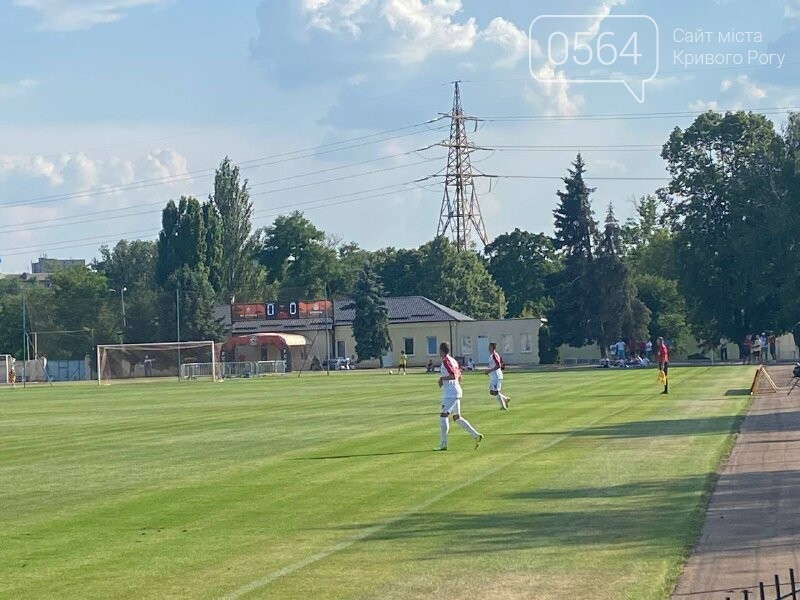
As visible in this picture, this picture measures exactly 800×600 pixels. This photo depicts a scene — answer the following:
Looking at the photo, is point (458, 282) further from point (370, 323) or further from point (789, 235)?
point (789, 235)

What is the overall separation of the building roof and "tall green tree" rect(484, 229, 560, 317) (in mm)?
27367

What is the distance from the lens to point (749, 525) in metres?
13.1

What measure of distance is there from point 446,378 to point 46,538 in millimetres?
10090

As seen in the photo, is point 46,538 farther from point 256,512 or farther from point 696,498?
point 696,498

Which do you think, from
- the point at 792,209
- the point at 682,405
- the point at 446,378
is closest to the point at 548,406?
the point at 682,405

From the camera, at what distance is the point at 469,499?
15578mm

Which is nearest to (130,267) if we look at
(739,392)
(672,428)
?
(739,392)

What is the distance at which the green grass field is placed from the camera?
10.8 meters

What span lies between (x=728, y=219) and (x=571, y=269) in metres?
13.3

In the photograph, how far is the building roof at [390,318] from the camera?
10594 cm

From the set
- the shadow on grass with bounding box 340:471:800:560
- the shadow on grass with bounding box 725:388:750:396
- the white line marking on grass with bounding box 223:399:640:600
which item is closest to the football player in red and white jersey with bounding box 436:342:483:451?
the white line marking on grass with bounding box 223:399:640:600

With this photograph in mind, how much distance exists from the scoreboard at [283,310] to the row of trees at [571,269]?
8.63 feet

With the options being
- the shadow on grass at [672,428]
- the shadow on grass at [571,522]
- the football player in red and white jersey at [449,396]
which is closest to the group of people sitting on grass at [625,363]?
the shadow on grass at [672,428]

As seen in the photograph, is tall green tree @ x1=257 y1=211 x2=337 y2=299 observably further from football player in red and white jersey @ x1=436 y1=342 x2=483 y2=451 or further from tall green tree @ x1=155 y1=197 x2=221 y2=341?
football player in red and white jersey @ x1=436 y1=342 x2=483 y2=451
